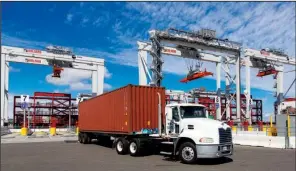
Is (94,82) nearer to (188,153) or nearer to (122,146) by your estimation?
(122,146)

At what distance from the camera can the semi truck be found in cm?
1309

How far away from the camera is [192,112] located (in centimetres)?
1477

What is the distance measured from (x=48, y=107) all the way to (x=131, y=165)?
66.2m

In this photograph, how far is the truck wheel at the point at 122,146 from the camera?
54.8 feet

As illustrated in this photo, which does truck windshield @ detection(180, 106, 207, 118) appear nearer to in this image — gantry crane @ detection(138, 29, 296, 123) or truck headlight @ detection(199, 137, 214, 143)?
truck headlight @ detection(199, 137, 214, 143)

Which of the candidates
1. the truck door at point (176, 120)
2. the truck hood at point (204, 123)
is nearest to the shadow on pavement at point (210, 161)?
the truck door at point (176, 120)

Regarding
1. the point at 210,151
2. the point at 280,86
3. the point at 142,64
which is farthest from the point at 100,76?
the point at 210,151

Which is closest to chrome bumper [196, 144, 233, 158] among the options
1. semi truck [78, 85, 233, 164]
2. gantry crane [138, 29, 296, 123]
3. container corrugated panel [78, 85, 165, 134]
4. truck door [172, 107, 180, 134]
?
semi truck [78, 85, 233, 164]

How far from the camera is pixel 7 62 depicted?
39.1 m

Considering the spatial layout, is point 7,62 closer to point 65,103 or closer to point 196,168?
point 196,168

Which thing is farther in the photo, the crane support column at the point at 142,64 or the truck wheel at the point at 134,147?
the crane support column at the point at 142,64

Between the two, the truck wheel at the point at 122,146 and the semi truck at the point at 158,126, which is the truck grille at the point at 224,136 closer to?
the semi truck at the point at 158,126

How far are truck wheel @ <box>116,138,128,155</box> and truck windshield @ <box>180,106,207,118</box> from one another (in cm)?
368

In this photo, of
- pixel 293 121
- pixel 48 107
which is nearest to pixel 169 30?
pixel 293 121
